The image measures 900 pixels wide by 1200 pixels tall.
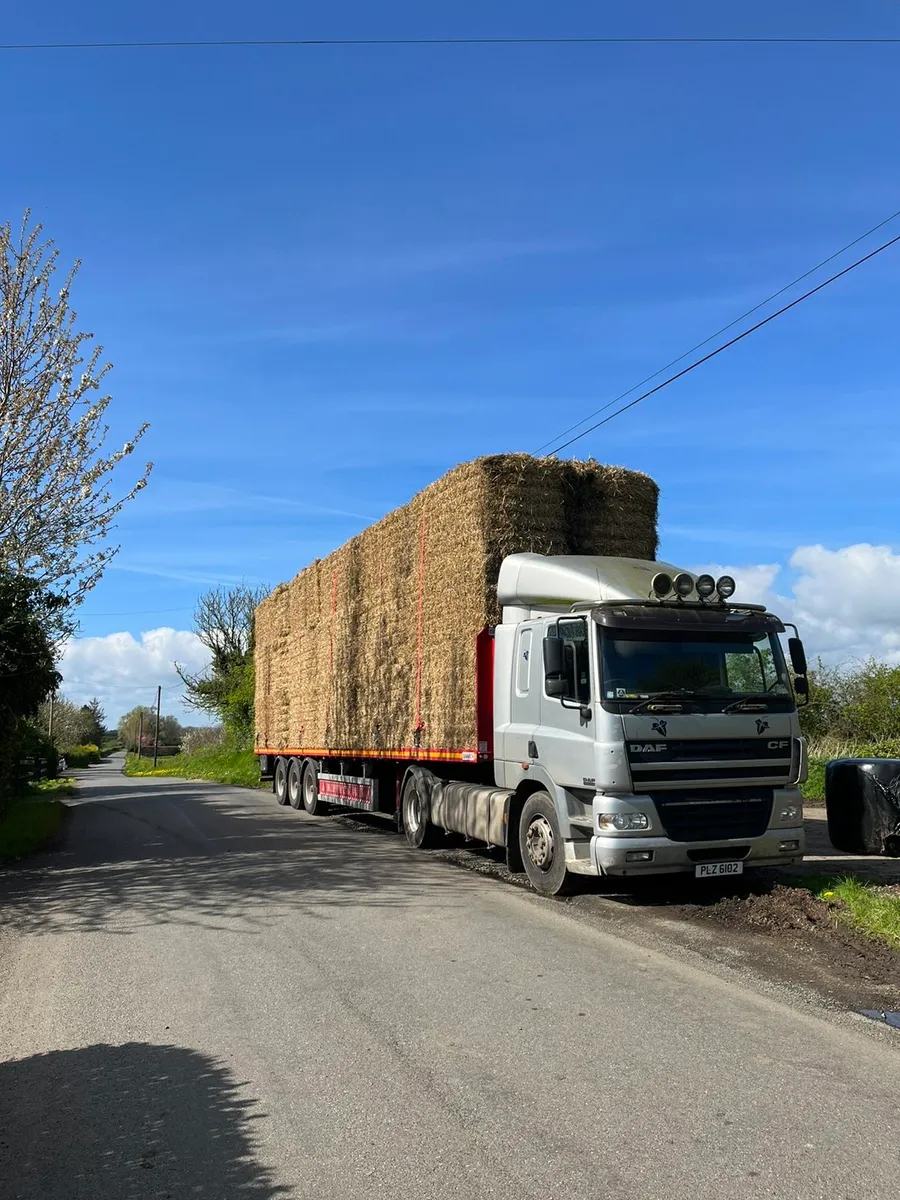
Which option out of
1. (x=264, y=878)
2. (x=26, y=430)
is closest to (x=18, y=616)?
(x=26, y=430)

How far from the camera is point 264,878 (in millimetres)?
10516

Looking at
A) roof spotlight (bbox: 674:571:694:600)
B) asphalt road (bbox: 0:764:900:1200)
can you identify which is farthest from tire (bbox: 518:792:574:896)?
roof spotlight (bbox: 674:571:694:600)

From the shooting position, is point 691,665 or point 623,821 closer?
point 623,821

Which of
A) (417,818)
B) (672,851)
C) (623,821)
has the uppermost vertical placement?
(623,821)

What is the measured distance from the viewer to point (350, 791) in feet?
53.4

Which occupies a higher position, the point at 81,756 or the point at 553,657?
the point at 553,657

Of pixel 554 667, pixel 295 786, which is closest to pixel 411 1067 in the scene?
pixel 554 667

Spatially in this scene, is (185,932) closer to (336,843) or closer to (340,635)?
(336,843)

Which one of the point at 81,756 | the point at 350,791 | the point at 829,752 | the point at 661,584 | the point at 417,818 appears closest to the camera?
the point at 661,584

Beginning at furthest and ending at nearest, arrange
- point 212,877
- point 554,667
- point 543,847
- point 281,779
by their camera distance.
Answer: point 281,779 < point 212,877 < point 543,847 < point 554,667

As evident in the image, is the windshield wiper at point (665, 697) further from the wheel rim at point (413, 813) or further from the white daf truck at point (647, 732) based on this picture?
the wheel rim at point (413, 813)

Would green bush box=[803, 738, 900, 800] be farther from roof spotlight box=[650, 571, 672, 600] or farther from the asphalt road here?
the asphalt road

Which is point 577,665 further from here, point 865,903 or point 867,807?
point 865,903

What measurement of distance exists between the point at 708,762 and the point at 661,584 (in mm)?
1709
